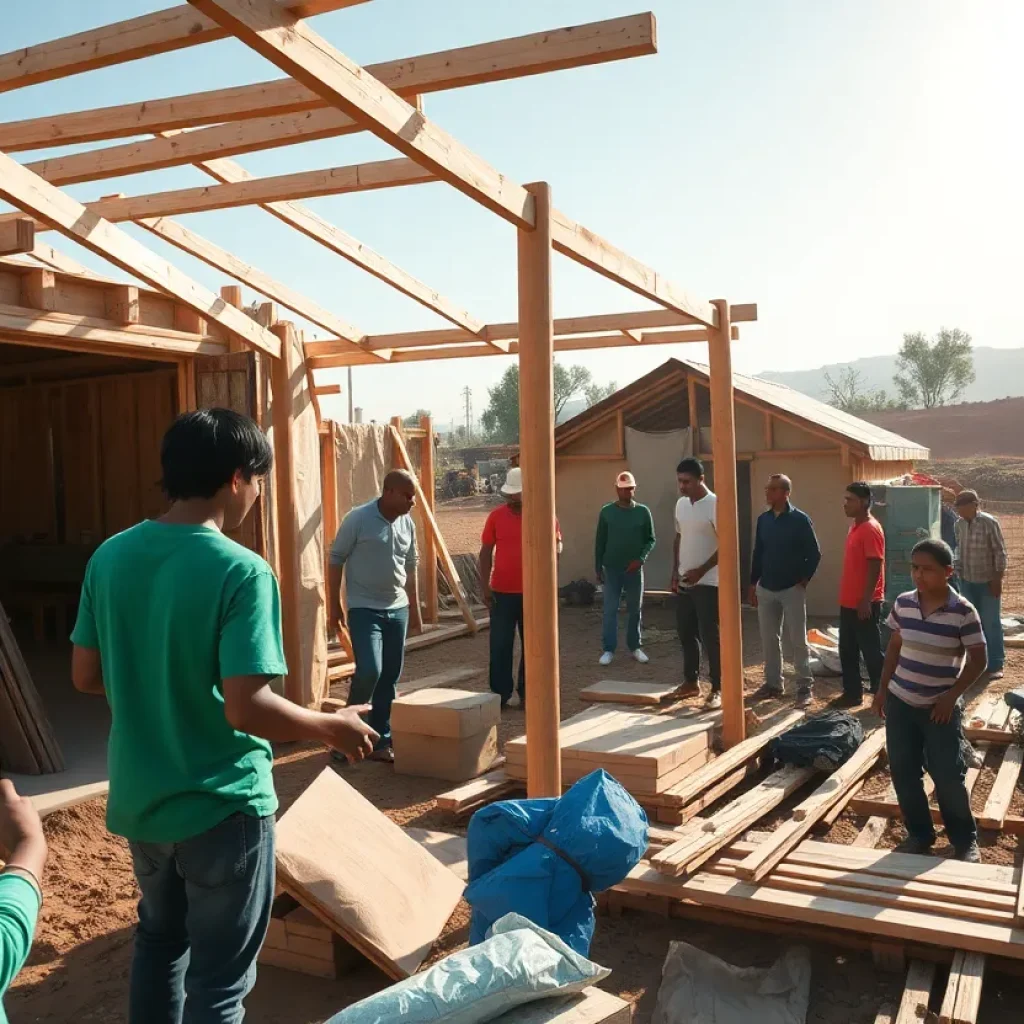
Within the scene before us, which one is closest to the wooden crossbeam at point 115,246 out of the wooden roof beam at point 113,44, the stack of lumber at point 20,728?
the wooden roof beam at point 113,44

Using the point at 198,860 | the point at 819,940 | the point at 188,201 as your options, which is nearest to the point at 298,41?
the point at 198,860

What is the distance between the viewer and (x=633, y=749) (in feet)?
20.4

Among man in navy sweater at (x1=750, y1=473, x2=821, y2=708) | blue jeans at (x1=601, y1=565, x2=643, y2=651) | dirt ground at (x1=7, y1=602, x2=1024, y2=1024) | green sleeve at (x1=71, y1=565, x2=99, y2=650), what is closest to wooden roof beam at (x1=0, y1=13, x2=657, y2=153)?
green sleeve at (x1=71, y1=565, x2=99, y2=650)

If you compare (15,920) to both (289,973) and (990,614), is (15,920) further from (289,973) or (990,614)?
(990,614)

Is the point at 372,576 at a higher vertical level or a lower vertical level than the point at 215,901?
higher

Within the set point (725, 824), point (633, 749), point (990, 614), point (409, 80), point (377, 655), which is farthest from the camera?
point (990, 614)

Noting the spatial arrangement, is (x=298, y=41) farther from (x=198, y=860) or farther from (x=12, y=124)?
(x=12, y=124)

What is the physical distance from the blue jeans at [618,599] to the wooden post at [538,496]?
6.05 meters

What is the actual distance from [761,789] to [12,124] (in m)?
6.33

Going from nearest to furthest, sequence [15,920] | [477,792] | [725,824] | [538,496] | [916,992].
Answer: [15,920], [916,992], [538,496], [725,824], [477,792]

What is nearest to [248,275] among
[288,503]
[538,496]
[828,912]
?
[288,503]

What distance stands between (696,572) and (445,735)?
293cm

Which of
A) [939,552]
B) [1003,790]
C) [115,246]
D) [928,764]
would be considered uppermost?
[115,246]

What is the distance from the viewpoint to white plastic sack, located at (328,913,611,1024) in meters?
2.52
